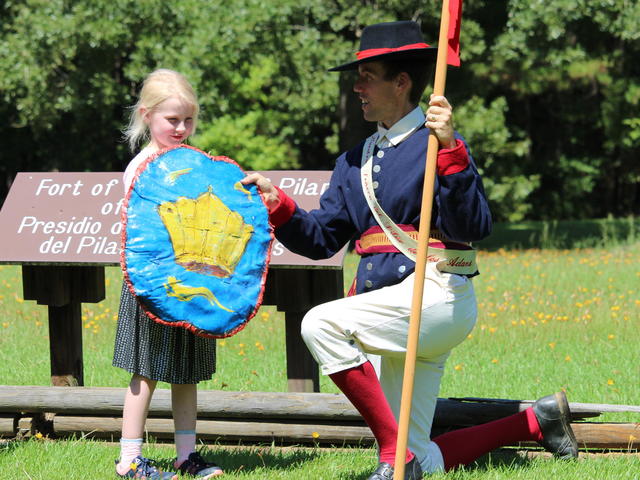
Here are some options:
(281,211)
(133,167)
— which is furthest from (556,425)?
(133,167)

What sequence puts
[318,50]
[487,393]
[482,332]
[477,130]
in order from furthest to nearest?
1. [477,130]
2. [318,50]
3. [482,332]
4. [487,393]

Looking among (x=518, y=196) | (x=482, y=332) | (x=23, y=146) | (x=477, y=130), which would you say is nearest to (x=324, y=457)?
(x=482, y=332)

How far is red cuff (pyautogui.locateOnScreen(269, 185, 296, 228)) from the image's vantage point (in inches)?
187

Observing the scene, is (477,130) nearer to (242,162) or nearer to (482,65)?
(482,65)

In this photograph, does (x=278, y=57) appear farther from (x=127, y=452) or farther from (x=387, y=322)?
(x=387, y=322)

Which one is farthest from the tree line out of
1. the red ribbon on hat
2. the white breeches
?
the white breeches

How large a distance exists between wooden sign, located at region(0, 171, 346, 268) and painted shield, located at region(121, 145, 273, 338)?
0.85 meters

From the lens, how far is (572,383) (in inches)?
277

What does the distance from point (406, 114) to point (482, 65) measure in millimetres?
16389

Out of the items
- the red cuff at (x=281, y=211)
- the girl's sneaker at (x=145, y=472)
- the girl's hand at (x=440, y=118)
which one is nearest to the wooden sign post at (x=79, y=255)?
the red cuff at (x=281, y=211)

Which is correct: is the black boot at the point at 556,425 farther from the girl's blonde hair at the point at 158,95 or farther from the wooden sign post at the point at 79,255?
the girl's blonde hair at the point at 158,95

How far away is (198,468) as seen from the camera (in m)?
4.80

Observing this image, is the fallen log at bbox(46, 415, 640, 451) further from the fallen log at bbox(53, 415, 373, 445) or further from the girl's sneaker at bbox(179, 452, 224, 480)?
the girl's sneaker at bbox(179, 452, 224, 480)

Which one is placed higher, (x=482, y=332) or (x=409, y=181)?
(x=409, y=181)
